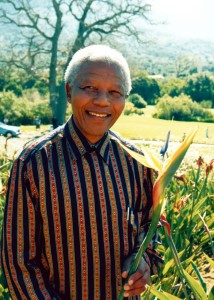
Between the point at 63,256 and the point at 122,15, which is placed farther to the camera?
the point at 122,15

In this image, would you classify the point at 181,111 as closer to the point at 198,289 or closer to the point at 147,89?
the point at 147,89

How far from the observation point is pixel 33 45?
21.8m

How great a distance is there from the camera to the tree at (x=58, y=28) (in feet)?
71.6

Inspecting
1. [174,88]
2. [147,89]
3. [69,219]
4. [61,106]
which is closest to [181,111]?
[174,88]

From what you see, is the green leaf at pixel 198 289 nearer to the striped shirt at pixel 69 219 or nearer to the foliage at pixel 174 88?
the striped shirt at pixel 69 219

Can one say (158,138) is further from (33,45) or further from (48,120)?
(48,120)

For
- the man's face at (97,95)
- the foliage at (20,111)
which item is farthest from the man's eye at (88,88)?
the foliage at (20,111)

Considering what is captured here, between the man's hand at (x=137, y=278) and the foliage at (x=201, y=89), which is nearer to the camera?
the man's hand at (x=137, y=278)

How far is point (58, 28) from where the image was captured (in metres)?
22.5

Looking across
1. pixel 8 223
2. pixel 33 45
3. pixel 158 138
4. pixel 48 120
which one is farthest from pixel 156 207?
pixel 48 120

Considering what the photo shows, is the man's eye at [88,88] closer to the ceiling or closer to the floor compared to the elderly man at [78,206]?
closer to the ceiling

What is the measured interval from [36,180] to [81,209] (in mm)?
160

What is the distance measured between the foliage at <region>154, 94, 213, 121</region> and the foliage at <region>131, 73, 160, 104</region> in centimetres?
1157

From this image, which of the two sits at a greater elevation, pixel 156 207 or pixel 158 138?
pixel 156 207
